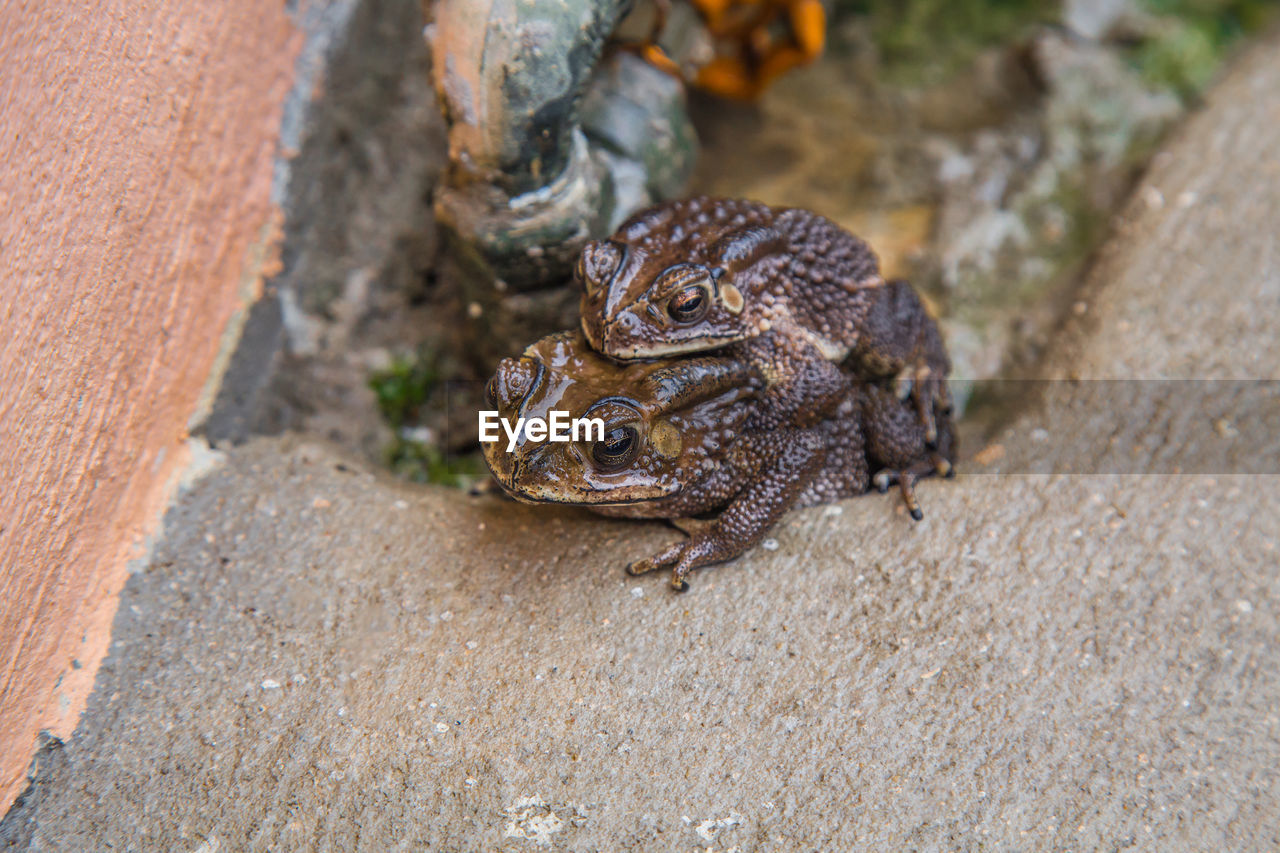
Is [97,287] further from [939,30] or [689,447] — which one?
[939,30]

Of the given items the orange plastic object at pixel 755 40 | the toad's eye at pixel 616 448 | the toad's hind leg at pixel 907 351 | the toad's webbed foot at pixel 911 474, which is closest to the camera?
the toad's eye at pixel 616 448

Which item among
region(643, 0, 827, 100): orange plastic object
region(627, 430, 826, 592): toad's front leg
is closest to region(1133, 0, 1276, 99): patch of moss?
region(643, 0, 827, 100): orange plastic object

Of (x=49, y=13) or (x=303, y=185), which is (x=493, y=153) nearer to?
(x=303, y=185)

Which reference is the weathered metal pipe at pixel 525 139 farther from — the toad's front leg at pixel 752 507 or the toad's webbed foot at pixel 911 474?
the toad's webbed foot at pixel 911 474

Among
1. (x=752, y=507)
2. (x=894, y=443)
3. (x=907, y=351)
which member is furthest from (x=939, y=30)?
(x=752, y=507)

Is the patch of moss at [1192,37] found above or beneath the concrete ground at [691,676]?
above

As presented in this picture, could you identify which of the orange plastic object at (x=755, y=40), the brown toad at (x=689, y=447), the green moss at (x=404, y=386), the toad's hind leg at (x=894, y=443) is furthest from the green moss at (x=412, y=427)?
the orange plastic object at (x=755, y=40)
